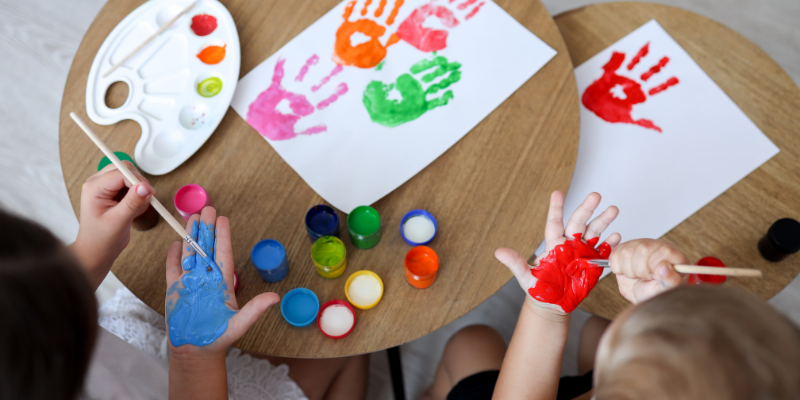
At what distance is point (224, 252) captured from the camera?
83 centimetres

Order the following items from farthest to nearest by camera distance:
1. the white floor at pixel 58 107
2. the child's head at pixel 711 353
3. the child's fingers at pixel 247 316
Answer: the white floor at pixel 58 107
the child's fingers at pixel 247 316
the child's head at pixel 711 353

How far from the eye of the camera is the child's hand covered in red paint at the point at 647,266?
67 centimetres

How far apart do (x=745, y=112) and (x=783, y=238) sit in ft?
1.15

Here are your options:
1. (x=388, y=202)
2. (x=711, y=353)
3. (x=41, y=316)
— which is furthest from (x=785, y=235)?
(x=41, y=316)

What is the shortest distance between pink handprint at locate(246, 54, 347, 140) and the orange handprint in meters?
0.04

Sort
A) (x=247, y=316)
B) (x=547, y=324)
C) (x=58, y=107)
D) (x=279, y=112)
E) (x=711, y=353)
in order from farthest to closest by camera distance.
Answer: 1. (x=58, y=107)
2. (x=279, y=112)
3. (x=547, y=324)
4. (x=247, y=316)
5. (x=711, y=353)

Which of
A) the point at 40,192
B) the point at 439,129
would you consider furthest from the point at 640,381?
the point at 40,192

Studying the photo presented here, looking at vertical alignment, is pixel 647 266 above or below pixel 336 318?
above

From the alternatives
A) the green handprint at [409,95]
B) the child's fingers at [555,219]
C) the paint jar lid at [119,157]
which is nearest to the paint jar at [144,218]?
the paint jar lid at [119,157]

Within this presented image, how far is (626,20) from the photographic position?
1.24 m

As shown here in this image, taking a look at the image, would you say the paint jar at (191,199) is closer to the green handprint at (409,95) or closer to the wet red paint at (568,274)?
the green handprint at (409,95)

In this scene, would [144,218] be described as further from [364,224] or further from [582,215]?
[582,215]

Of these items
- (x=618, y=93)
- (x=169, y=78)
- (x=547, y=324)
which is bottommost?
(x=547, y=324)

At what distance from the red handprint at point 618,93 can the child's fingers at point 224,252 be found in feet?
3.01
